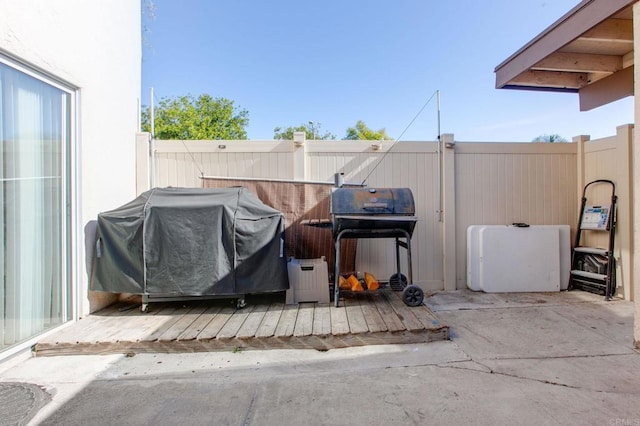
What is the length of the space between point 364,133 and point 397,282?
19.2m

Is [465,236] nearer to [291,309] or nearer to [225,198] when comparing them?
[291,309]

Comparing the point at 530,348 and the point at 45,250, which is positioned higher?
the point at 45,250

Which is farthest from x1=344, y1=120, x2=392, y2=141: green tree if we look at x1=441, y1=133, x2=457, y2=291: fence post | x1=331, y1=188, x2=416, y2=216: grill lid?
x1=331, y1=188, x2=416, y2=216: grill lid

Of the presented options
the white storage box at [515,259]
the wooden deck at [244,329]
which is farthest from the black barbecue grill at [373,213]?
the white storage box at [515,259]

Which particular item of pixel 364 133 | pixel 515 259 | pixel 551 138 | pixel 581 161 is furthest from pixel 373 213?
pixel 364 133

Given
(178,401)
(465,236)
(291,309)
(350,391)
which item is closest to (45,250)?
(178,401)

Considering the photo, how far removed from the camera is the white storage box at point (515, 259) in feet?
15.7

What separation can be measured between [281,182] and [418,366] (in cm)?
298

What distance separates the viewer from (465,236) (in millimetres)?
5027

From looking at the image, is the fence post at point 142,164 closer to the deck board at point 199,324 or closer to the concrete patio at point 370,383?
the deck board at point 199,324

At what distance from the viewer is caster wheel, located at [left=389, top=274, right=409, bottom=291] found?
4.39m

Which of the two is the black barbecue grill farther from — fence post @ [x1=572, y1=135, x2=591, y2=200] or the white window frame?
fence post @ [x1=572, y1=135, x2=591, y2=200]

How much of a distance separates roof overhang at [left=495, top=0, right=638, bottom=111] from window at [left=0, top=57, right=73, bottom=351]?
510 cm

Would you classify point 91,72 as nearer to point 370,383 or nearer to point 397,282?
point 370,383
